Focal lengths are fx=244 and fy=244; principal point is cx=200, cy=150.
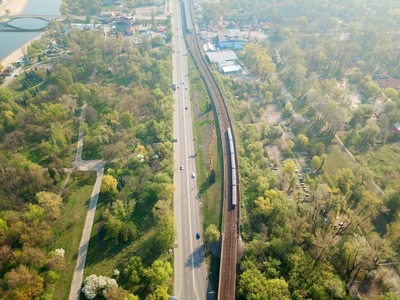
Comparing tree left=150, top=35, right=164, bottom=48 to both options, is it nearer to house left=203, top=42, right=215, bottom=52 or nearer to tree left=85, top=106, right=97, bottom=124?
house left=203, top=42, right=215, bottom=52

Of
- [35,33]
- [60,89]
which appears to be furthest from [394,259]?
[35,33]

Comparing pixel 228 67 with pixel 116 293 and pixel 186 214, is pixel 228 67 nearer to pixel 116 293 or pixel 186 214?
pixel 186 214

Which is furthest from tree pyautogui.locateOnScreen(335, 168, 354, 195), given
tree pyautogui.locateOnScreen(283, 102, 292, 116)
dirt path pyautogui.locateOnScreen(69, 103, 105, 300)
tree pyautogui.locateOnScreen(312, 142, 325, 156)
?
dirt path pyautogui.locateOnScreen(69, 103, 105, 300)

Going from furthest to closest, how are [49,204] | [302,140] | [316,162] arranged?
[302,140] → [316,162] → [49,204]

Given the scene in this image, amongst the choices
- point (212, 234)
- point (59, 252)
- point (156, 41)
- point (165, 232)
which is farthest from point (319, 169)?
point (156, 41)

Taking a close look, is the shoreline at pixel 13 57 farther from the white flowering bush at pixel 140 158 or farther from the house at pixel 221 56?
the white flowering bush at pixel 140 158
